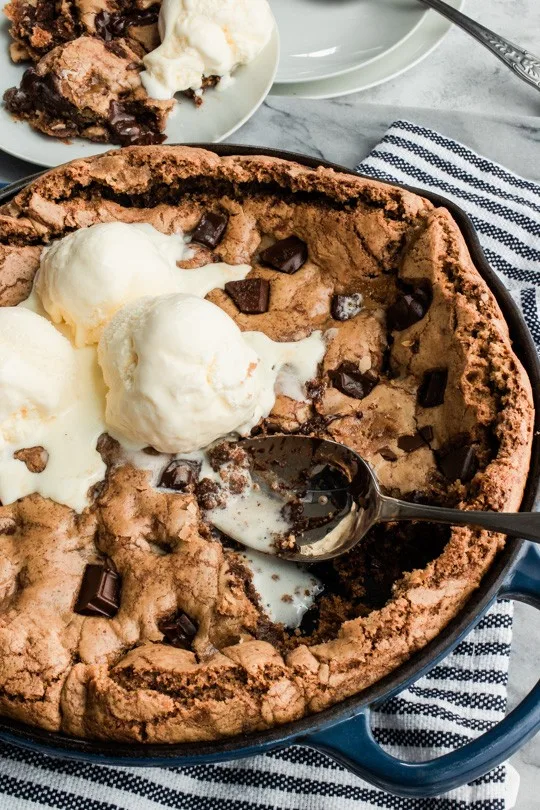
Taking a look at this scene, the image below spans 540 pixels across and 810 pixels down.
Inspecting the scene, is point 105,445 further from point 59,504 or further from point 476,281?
point 476,281

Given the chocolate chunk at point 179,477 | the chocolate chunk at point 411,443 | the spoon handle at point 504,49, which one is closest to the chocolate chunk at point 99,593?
the chocolate chunk at point 179,477

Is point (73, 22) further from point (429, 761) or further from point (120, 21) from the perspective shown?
point (429, 761)

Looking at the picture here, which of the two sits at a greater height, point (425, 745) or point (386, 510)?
point (386, 510)

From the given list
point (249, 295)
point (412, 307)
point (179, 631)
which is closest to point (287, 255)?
point (249, 295)

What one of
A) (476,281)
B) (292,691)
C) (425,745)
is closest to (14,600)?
(292,691)

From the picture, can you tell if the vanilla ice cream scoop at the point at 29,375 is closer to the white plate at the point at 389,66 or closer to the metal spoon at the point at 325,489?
the metal spoon at the point at 325,489

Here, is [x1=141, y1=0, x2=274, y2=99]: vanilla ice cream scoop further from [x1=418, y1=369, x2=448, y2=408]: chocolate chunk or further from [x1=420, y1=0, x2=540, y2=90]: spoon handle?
[x1=418, y1=369, x2=448, y2=408]: chocolate chunk
